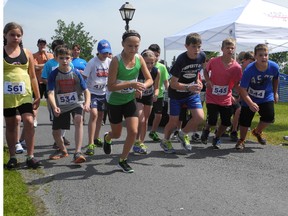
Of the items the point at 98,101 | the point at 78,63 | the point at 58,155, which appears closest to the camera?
the point at 58,155

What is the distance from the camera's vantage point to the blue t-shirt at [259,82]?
640cm

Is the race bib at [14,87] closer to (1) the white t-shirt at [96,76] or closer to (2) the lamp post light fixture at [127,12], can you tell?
(1) the white t-shirt at [96,76]

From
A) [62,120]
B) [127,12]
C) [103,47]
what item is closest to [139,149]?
[62,120]

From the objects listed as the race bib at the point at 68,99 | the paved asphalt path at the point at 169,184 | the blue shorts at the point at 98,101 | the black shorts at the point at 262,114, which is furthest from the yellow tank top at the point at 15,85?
the black shorts at the point at 262,114

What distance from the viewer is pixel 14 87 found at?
507 cm

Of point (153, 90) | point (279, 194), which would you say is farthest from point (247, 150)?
point (279, 194)

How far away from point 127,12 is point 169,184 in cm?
1106

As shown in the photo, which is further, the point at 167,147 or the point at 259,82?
the point at 259,82

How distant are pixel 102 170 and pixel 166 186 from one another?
3.63 ft

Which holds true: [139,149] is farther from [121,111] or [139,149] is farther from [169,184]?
[169,184]

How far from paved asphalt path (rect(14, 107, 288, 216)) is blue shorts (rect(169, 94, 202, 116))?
0.69 metres

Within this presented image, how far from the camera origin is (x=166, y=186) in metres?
4.47

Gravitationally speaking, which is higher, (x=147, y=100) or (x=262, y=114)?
(x=147, y=100)

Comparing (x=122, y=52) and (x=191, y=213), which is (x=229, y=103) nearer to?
(x=122, y=52)
